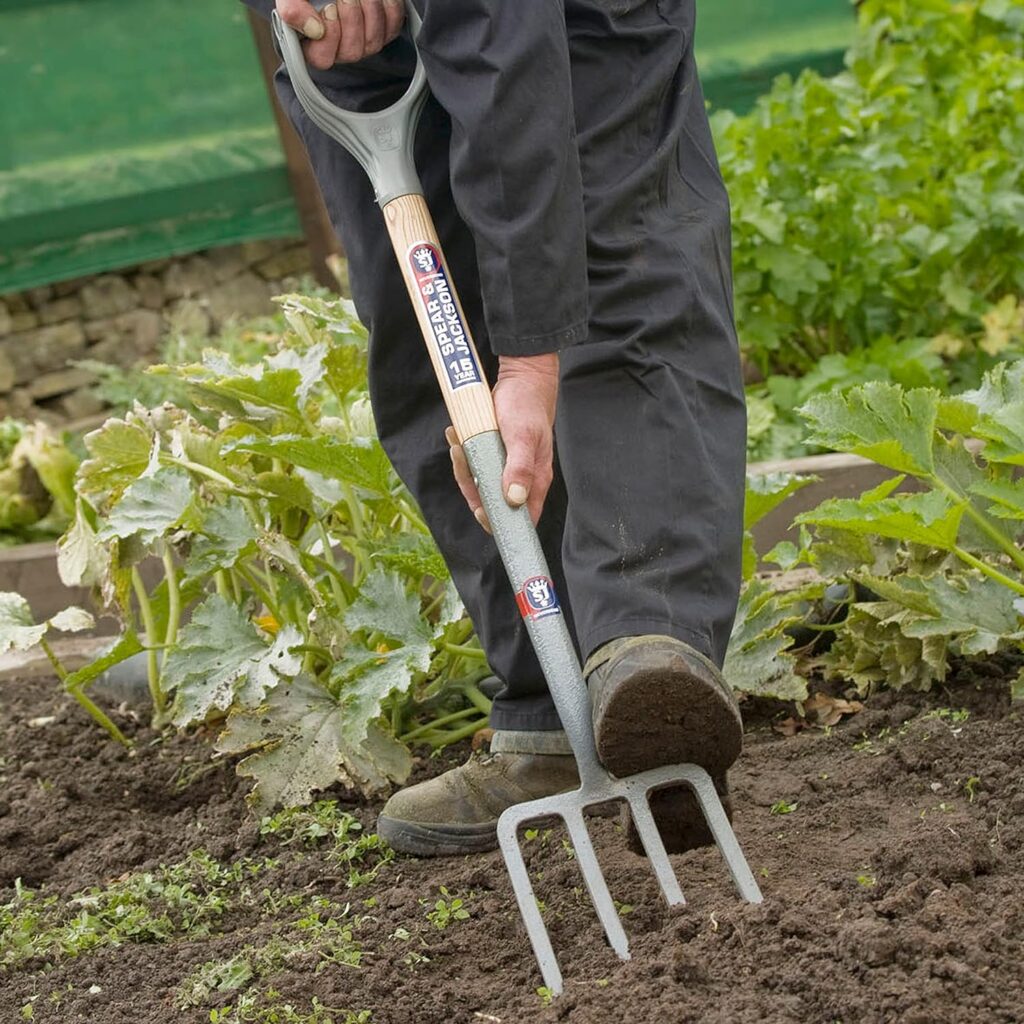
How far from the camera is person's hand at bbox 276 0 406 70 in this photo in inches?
77.4

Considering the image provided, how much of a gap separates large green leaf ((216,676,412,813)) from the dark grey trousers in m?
0.49

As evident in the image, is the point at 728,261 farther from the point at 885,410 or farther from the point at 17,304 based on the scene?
the point at 17,304

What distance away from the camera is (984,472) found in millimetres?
2461

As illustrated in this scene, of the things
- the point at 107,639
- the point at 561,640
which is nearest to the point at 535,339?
the point at 561,640

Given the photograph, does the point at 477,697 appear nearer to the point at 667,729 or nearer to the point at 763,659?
the point at 763,659

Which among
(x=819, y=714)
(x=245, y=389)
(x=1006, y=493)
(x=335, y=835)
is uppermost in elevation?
(x=245, y=389)

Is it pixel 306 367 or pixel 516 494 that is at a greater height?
pixel 516 494

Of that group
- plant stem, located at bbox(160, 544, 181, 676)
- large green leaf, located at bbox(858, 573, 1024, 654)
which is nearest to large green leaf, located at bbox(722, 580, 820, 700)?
large green leaf, located at bbox(858, 573, 1024, 654)

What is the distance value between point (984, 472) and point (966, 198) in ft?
5.80

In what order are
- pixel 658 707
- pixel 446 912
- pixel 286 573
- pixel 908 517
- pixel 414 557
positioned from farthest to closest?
1. pixel 286 573
2. pixel 414 557
3. pixel 908 517
4. pixel 446 912
5. pixel 658 707

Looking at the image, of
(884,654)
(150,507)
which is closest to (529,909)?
(884,654)

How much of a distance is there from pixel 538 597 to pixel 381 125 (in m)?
0.66

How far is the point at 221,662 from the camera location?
2594 millimetres

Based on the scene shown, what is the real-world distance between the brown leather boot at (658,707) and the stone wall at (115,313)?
4.16m
